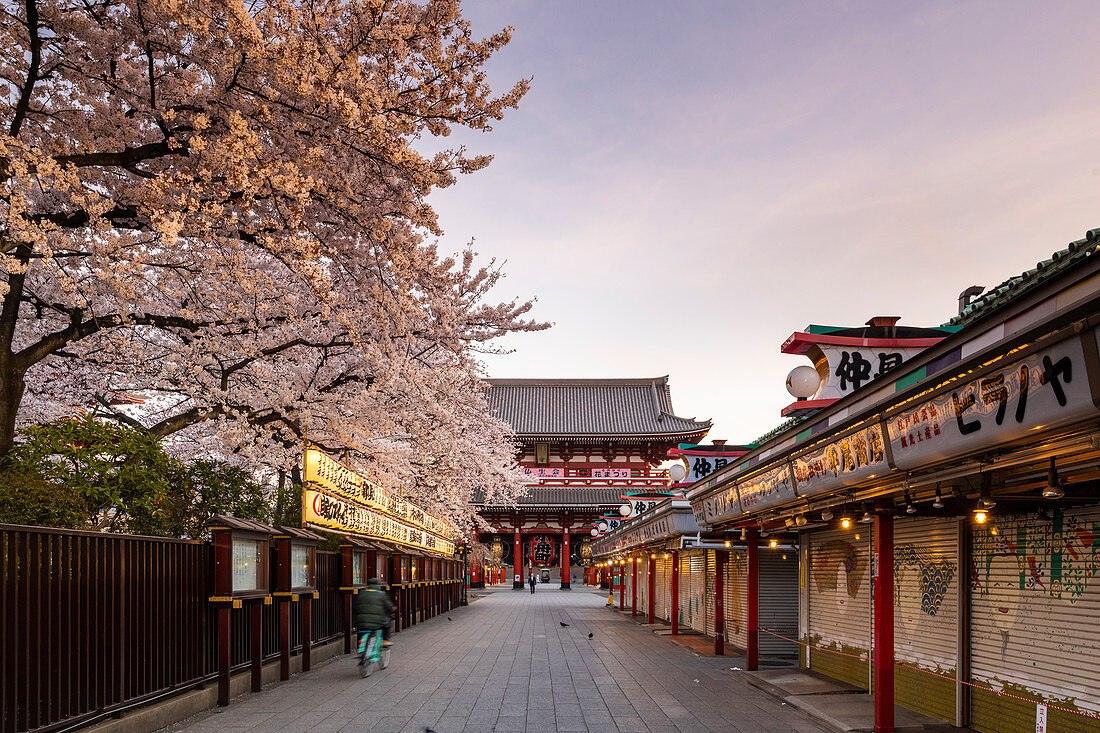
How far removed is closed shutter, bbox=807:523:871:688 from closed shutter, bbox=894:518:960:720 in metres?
0.96

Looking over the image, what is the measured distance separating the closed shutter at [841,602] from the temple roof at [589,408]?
4264cm

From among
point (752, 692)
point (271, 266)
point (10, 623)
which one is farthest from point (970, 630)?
point (271, 266)

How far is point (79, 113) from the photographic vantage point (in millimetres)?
9617

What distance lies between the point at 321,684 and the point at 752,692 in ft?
22.2

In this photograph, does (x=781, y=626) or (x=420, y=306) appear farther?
(x=781, y=626)

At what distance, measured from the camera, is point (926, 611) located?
10.2m

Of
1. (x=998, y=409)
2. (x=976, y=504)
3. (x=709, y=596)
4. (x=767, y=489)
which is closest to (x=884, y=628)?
(x=976, y=504)

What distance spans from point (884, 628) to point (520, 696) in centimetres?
523

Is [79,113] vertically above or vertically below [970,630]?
above

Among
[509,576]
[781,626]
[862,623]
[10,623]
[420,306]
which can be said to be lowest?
[509,576]

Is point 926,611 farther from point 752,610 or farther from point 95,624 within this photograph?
point 95,624

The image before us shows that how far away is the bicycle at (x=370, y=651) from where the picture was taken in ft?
44.0

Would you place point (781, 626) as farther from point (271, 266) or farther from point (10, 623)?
point (10, 623)

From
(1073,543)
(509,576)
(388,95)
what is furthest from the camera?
(509,576)
